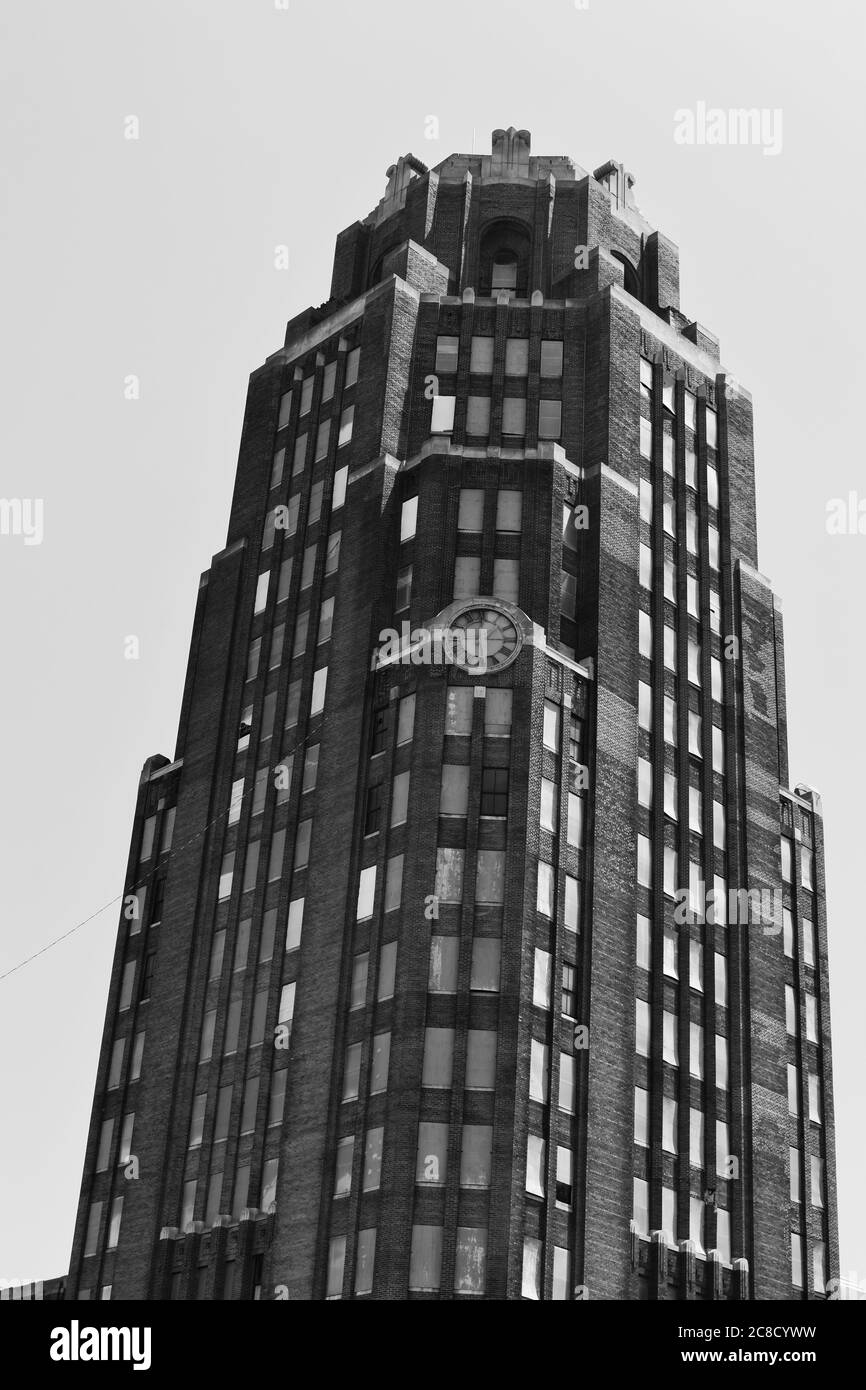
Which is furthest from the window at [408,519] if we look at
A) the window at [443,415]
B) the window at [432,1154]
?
the window at [432,1154]

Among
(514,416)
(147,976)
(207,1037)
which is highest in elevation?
(514,416)

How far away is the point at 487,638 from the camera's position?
76.6 m

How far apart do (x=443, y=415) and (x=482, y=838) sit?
→ 24.0m

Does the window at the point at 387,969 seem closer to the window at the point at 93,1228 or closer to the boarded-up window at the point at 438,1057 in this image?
the boarded-up window at the point at 438,1057

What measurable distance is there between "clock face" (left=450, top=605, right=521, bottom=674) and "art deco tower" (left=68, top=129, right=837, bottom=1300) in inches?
6.8

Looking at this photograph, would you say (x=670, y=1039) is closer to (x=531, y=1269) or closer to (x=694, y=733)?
(x=531, y=1269)

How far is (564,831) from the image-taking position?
2906 inches

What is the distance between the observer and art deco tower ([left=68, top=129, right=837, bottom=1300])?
68.6m

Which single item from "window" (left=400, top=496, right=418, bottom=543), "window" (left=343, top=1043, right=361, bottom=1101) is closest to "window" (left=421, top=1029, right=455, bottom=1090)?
"window" (left=343, top=1043, right=361, bottom=1101)

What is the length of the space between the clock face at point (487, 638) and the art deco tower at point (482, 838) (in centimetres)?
17

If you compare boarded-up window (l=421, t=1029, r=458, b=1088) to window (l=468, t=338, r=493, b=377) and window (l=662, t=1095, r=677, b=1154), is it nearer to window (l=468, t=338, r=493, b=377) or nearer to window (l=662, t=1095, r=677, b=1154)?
window (l=662, t=1095, r=677, b=1154)

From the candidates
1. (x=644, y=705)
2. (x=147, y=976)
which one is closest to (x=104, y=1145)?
(x=147, y=976)
